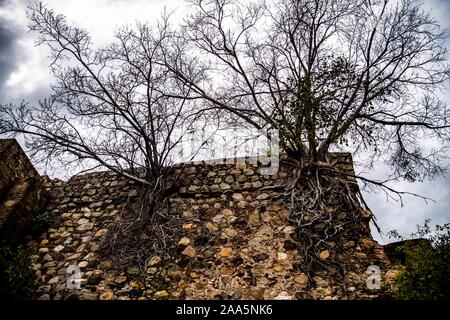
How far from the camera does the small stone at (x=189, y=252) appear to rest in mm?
5386

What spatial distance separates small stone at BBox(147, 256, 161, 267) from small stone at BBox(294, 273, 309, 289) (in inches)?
85.9

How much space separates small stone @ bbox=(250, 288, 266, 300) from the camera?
4527mm

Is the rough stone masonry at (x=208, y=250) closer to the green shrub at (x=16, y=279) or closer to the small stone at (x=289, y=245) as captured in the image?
the small stone at (x=289, y=245)

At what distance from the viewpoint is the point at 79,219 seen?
6676 millimetres

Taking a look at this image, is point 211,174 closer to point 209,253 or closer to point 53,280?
point 209,253

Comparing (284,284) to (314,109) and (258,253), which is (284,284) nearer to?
(258,253)

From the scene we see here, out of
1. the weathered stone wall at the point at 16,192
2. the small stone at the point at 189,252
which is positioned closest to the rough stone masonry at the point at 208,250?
the small stone at the point at 189,252

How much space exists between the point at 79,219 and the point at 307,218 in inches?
173

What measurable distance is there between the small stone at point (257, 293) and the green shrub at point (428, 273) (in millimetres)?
1641

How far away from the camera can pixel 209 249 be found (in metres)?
5.42

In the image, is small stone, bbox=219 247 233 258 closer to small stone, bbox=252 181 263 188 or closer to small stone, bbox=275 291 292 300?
small stone, bbox=275 291 292 300

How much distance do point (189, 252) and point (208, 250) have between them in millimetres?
312

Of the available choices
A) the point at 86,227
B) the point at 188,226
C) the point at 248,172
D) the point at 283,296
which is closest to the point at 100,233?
the point at 86,227
